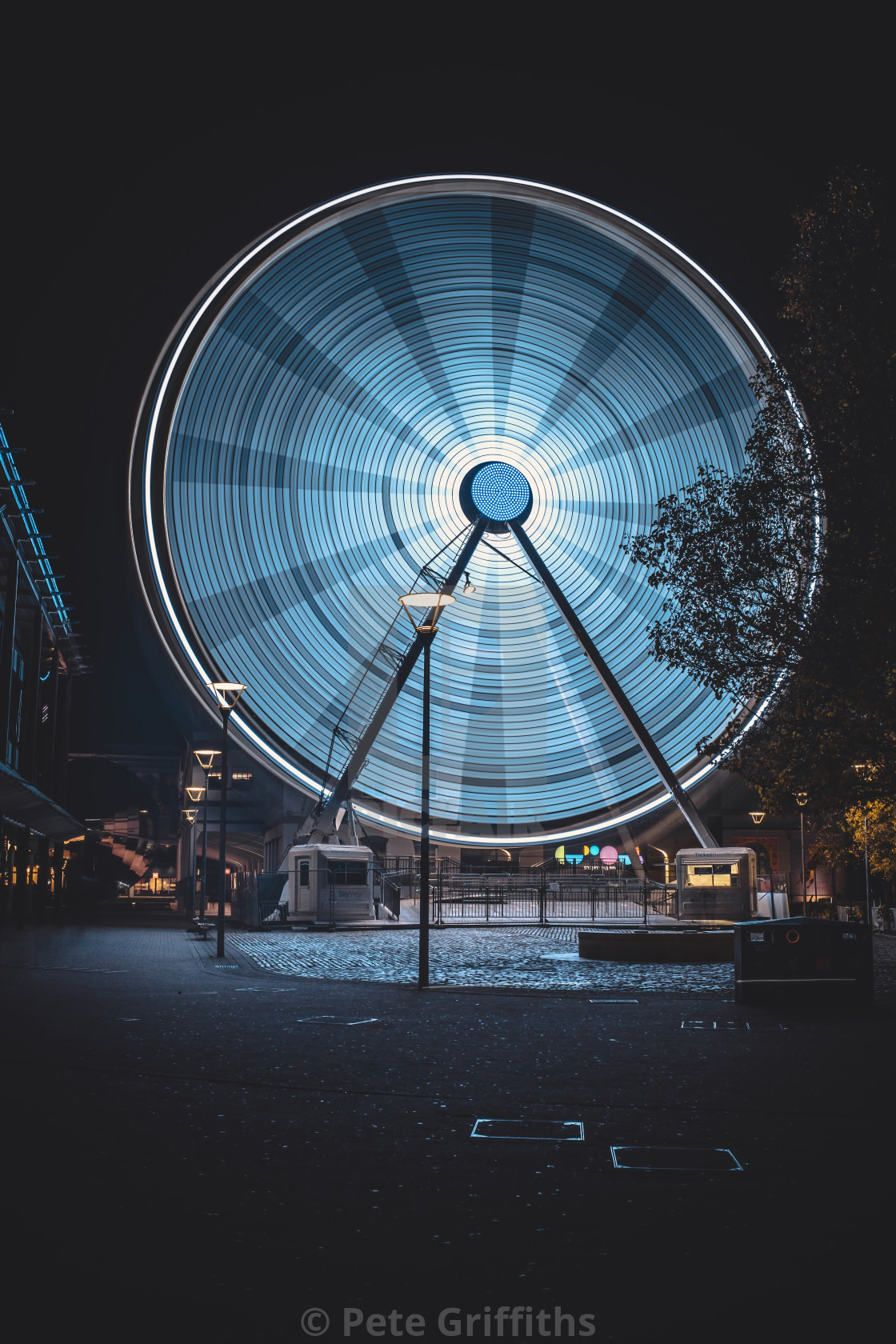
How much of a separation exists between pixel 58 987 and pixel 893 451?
11318 mm

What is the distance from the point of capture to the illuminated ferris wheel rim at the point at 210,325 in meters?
36.9

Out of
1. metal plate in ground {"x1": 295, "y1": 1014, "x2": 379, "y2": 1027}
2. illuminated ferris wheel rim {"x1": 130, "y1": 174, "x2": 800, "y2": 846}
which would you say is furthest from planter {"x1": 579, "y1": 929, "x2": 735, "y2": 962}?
illuminated ferris wheel rim {"x1": 130, "y1": 174, "x2": 800, "y2": 846}

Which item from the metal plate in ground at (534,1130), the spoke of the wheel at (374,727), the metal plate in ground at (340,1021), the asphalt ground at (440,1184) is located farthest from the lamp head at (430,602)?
the spoke of the wheel at (374,727)

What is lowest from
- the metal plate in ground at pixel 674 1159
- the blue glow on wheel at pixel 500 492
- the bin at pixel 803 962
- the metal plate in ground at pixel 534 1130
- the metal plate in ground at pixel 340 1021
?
the metal plate in ground at pixel 340 1021

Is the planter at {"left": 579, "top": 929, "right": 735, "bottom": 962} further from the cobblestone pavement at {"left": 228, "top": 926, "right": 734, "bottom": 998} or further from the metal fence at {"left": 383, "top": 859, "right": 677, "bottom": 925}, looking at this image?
the metal fence at {"left": 383, "top": 859, "right": 677, "bottom": 925}

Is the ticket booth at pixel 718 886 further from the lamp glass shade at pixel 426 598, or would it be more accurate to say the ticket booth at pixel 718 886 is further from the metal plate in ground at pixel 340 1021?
the metal plate in ground at pixel 340 1021

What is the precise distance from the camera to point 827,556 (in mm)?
14516

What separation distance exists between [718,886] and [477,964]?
16057mm

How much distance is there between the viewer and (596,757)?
4884 cm

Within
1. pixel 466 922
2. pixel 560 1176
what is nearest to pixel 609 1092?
pixel 560 1176

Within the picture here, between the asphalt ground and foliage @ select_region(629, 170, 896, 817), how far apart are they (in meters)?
4.99

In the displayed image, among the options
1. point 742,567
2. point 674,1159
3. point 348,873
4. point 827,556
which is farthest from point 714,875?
point 674,1159

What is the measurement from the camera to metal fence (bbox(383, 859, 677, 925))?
31.5 meters

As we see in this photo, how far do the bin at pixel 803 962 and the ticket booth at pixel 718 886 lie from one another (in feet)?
65.8
